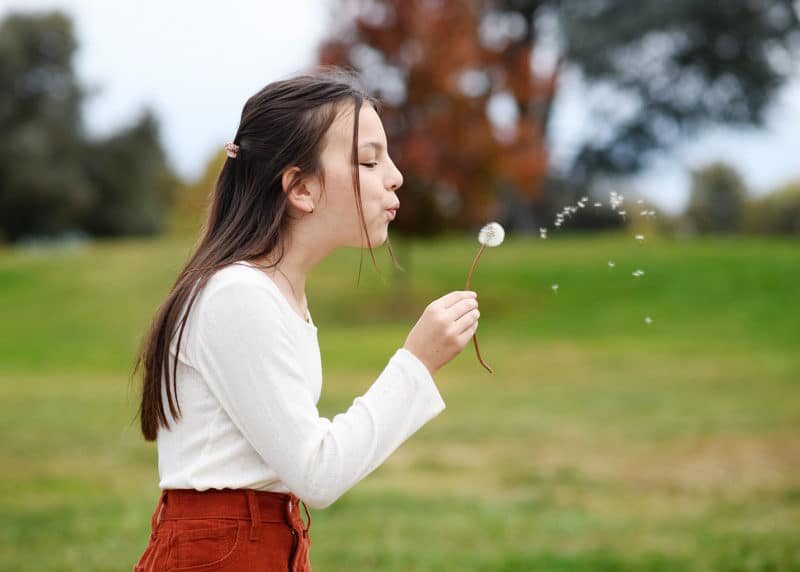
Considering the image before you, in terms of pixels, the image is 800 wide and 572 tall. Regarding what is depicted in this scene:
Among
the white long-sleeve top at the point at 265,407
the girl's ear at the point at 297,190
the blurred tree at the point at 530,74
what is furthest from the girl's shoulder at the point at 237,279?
the blurred tree at the point at 530,74

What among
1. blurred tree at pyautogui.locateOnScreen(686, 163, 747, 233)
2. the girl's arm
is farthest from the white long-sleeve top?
blurred tree at pyautogui.locateOnScreen(686, 163, 747, 233)

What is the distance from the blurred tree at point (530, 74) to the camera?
18.7 meters

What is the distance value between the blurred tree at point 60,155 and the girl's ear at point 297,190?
35.9 meters

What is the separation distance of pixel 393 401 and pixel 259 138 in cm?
56

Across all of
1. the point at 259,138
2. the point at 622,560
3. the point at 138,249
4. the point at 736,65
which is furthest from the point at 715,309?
the point at 259,138

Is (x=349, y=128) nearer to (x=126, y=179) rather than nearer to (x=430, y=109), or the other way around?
(x=430, y=109)

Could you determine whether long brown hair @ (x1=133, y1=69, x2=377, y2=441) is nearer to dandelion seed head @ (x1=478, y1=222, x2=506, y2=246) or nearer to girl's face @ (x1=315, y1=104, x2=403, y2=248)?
girl's face @ (x1=315, y1=104, x2=403, y2=248)

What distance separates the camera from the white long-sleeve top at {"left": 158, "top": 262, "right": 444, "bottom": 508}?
Result: 166 cm

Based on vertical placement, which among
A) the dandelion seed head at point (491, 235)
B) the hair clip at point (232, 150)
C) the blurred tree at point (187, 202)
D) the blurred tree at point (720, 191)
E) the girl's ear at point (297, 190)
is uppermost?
the hair clip at point (232, 150)

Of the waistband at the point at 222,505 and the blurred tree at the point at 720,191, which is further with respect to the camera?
the blurred tree at the point at 720,191

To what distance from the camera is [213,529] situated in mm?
1739

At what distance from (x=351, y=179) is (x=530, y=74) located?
20.4m

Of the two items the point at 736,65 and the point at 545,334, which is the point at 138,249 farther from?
the point at 736,65

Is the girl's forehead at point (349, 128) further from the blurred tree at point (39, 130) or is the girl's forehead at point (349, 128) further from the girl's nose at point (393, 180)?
the blurred tree at point (39, 130)
